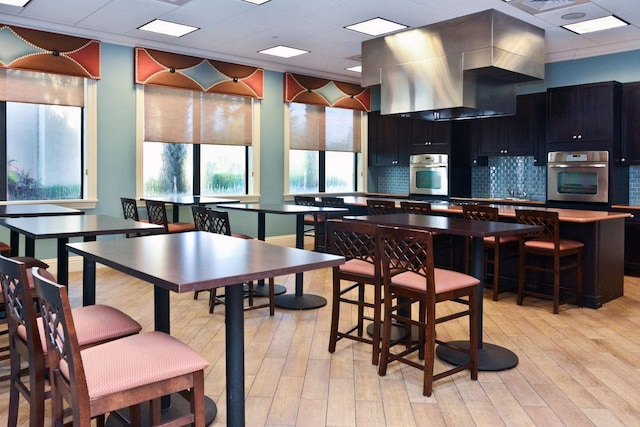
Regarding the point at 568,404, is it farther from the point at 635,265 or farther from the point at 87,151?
the point at 87,151

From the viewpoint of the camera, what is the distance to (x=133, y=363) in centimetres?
175

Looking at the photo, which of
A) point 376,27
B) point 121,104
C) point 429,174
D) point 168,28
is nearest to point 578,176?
point 429,174

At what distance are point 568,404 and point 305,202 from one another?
166 inches

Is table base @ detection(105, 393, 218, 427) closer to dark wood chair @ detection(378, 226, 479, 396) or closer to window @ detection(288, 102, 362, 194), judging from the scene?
dark wood chair @ detection(378, 226, 479, 396)

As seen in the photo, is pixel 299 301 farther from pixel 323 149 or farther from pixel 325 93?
pixel 325 93

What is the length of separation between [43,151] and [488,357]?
18.0 ft

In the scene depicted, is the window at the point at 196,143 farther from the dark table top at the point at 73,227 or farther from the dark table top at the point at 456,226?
the dark table top at the point at 456,226

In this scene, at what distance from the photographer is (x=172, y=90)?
23.5 ft

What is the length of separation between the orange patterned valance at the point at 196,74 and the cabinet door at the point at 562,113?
4070 millimetres

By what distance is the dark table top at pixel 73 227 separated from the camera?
2.96 m

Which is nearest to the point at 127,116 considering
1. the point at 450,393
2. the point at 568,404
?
the point at 450,393

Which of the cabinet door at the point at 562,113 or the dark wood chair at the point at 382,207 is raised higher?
the cabinet door at the point at 562,113

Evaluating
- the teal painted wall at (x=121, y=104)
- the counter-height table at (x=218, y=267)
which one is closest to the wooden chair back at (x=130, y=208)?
the teal painted wall at (x=121, y=104)

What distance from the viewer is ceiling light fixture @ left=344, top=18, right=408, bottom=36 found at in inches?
233
